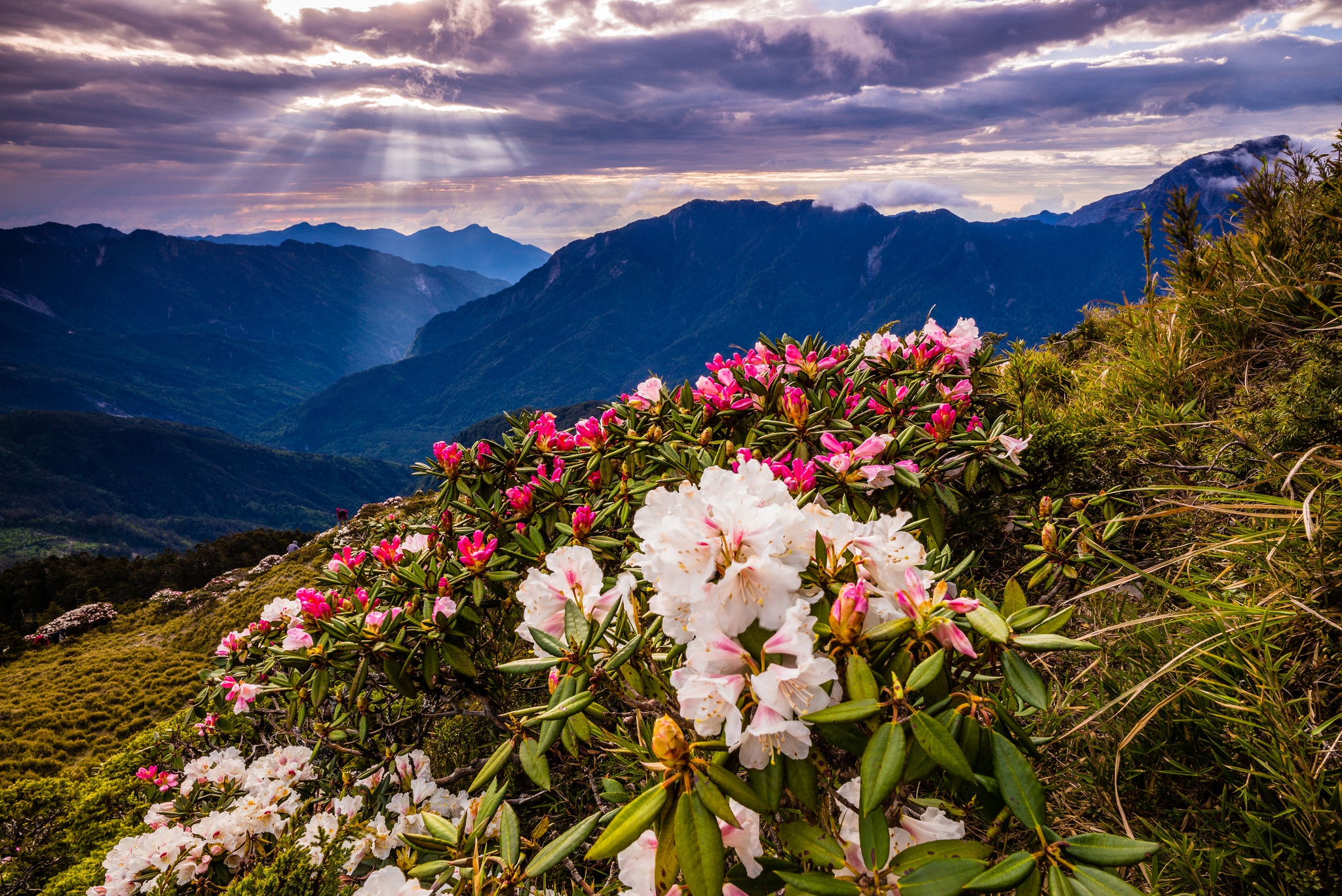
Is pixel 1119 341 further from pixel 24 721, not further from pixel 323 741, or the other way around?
pixel 24 721

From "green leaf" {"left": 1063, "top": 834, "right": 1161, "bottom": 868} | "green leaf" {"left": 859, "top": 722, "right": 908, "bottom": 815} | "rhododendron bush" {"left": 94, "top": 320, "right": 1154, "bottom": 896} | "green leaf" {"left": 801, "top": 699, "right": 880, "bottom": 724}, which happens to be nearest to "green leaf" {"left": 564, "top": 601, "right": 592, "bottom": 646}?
"rhododendron bush" {"left": 94, "top": 320, "right": 1154, "bottom": 896}

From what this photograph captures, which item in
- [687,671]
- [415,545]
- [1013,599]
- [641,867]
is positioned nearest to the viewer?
[687,671]

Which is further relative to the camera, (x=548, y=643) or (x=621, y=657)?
(x=548, y=643)

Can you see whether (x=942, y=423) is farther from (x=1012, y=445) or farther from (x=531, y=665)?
(x=531, y=665)

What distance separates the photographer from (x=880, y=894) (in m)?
1.06

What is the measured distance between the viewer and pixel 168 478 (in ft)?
496

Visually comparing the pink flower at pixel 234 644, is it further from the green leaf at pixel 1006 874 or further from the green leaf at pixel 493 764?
the green leaf at pixel 1006 874

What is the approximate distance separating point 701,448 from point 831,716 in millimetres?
1694

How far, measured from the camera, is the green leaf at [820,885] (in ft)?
3.38

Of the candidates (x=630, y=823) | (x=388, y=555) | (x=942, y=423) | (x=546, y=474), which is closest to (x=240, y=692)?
(x=388, y=555)

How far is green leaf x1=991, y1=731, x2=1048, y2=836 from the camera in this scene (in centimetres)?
Answer: 105

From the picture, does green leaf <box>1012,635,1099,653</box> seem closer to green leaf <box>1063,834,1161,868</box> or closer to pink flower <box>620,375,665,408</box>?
green leaf <box>1063,834,1161,868</box>

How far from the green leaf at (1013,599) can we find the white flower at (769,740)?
28.1 inches

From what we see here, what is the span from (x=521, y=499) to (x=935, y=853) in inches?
85.7
